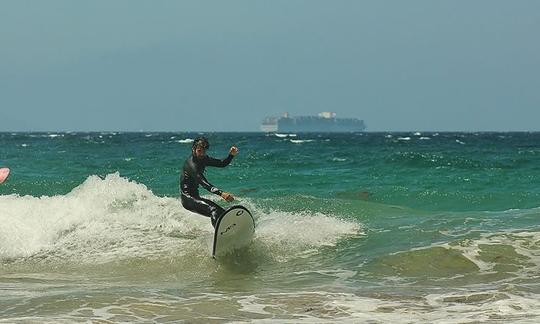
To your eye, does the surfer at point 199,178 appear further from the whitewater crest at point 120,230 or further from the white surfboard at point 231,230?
the whitewater crest at point 120,230

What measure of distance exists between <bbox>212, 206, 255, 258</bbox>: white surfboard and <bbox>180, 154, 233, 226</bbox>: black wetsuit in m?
0.20

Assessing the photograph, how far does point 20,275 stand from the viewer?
12.8 meters

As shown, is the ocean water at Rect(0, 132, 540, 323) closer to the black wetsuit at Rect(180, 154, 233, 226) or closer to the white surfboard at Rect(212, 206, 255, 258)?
the white surfboard at Rect(212, 206, 255, 258)

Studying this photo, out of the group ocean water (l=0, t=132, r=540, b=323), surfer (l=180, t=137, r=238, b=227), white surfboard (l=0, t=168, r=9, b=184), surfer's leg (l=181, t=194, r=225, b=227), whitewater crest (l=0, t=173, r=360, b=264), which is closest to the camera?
ocean water (l=0, t=132, r=540, b=323)

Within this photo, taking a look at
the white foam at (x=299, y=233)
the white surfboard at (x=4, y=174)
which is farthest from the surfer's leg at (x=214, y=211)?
the white surfboard at (x=4, y=174)

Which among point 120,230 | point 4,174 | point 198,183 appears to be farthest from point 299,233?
point 4,174

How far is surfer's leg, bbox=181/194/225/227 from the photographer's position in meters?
13.4

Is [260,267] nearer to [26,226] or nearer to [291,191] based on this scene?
[26,226]

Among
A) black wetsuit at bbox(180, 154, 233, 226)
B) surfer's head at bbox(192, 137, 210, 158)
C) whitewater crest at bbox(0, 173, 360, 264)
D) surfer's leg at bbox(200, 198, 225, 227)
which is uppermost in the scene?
surfer's head at bbox(192, 137, 210, 158)

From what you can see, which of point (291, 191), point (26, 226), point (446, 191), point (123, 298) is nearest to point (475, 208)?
point (446, 191)

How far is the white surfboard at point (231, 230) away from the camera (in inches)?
519

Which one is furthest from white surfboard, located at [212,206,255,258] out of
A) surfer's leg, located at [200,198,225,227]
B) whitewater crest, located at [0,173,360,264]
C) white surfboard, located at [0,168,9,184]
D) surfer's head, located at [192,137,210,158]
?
white surfboard, located at [0,168,9,184]

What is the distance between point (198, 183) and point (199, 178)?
0.21 meters

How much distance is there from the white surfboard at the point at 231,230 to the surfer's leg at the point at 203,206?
0.75ft
